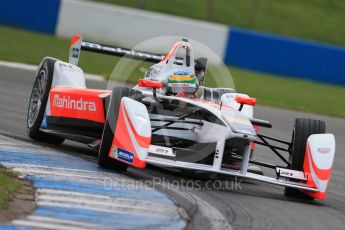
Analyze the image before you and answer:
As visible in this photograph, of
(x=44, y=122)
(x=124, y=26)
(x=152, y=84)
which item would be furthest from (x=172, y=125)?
(x=124, y=26)

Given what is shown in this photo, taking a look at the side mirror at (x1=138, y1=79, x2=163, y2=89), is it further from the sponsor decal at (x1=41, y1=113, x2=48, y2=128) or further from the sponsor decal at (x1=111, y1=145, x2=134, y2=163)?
the sponsor decal at (x1=41, y1=113, x2=48, y2=128)

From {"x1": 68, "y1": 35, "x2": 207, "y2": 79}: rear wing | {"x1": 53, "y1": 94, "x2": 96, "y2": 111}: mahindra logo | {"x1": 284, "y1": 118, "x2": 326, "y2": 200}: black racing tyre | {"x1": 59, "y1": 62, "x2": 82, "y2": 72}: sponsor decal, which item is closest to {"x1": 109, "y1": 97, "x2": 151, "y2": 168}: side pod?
{"x1": 53, "y1": 94, "x2": 96, "y2": 111}: mahindra logo

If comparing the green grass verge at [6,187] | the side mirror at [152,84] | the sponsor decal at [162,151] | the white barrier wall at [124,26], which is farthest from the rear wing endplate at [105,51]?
the white barrier wall at [124,26]

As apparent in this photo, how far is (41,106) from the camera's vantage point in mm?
11672

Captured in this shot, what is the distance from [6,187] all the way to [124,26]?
64.9 ft

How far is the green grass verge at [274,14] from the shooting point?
1262 inches

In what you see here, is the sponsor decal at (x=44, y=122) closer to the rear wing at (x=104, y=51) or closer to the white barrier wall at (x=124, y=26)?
the rear wing at (x=104, y=51)

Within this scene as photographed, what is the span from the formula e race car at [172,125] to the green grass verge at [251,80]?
31.8 ft

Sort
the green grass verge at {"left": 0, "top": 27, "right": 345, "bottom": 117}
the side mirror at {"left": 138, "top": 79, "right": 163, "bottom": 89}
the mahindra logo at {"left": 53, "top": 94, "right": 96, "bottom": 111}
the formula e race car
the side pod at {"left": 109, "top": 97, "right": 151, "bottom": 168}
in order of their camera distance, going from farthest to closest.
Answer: the green grass verge at {"left": 0, "top": 27, "right": 345, "bottom": 117} → the mahindra logo at {"left": 53, "top": 94, "right": 96, "bottom": 111} → the side mirror at {"left": 138, "top": 79, "right": 163, "bottom": 89} → the formula e race car → the side pod at {"left": 109, "top": 97, "right": 151, "bottom": 168}

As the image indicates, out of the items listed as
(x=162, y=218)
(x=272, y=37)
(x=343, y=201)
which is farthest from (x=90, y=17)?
(x=162, y=218)

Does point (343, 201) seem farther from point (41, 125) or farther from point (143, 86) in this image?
point (41, 125)

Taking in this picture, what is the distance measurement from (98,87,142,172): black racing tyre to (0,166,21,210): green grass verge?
4.39 feet

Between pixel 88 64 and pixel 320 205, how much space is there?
14798mm

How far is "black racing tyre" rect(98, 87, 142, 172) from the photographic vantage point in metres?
9.81
